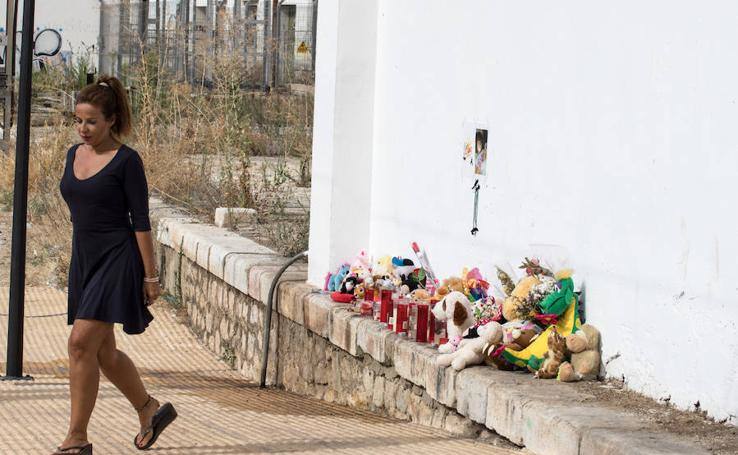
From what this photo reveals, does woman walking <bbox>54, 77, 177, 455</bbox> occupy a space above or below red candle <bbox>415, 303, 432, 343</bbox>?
above

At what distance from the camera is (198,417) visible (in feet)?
20.8

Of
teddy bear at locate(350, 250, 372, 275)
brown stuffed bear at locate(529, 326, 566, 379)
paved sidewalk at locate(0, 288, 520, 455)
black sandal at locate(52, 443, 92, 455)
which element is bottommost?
paved sidewalk at locate(0, 288, 520, 455)

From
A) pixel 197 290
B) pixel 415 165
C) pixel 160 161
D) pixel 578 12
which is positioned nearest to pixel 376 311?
pixel 415 165

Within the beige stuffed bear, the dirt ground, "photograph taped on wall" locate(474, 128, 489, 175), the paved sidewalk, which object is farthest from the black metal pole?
the dirt ground

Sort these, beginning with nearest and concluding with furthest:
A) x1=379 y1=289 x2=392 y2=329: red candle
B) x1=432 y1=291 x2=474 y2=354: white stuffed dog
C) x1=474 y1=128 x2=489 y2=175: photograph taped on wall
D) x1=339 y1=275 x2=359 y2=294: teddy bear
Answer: x1=432 y1=291 x2=474 y2=354: white stuffed dog < x1=474 y1=128 x2=489 y2=175: photograph taped on wall < x1=379 y1=289 x2=392 y2=329: red candle < x1=339 y1=275 x2=359 y2=294: teddy bear

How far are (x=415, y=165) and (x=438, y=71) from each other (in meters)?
0.63

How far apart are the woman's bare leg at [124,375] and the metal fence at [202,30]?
17379 millimetres

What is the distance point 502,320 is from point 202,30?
22315mm

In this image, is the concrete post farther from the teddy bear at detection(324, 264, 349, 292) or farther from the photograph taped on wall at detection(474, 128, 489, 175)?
the photograph taped on wall at detection(474, 128, 489, 175)

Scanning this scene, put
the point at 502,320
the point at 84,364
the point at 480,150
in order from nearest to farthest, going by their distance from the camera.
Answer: the point at 84,364
the point at 502,320
the point at 480,150

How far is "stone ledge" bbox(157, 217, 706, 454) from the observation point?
4.55m

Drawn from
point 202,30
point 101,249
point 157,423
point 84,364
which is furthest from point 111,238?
point 202,30

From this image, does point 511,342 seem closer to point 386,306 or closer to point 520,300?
point 520,300

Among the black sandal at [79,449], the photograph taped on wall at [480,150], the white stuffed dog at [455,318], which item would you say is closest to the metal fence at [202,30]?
the photograph taped on wall at [480,150]
